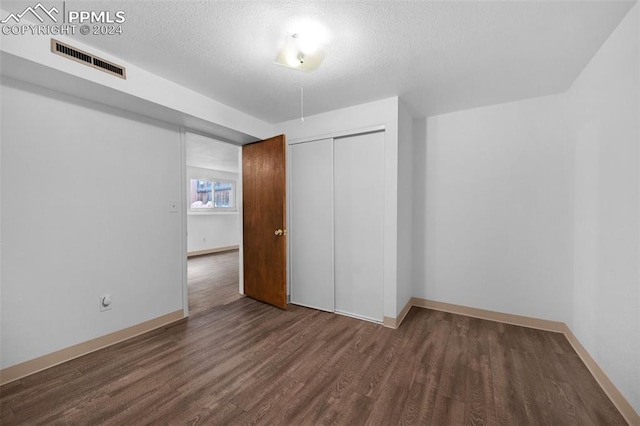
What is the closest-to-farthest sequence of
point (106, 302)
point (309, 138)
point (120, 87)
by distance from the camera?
point (120, 87), point (106, 302), point (309, 138)

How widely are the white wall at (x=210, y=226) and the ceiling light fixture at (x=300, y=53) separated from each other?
5069 mm

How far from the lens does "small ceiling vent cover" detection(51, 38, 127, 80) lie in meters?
1.71

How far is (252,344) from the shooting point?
2387 mm

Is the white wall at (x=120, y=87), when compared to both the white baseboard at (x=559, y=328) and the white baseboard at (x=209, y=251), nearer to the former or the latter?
the white baseboard at (x=559, y=328)

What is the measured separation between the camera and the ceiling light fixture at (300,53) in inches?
68.2

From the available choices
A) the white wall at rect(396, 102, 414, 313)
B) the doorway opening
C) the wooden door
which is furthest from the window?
the white wall at rect(396, 102, 414, 313)

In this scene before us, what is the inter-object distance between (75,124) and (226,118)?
4.30 ft

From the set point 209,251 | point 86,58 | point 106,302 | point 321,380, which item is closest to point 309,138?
point 86,58

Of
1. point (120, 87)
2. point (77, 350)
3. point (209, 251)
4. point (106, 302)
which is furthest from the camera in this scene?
point (209, 251)

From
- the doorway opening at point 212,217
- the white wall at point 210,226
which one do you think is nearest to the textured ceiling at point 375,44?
the doorway opening at point 212,217

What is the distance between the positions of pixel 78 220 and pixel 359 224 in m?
2.65

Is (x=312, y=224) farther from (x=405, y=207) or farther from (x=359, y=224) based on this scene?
(x=405, y=207)

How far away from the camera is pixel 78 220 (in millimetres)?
2158

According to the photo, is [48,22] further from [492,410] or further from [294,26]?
[492,410]
